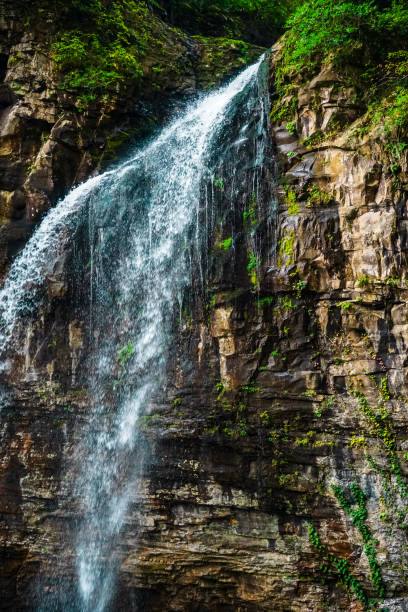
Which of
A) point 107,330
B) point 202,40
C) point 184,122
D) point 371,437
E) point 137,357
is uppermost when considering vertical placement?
point 202,40

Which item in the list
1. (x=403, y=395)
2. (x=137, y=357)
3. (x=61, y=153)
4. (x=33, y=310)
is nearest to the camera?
(x=403, y=395)

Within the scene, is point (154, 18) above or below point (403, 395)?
above

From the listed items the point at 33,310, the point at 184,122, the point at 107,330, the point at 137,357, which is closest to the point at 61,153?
the point at 184,122

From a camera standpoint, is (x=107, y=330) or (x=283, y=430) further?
(x=107, y=330)

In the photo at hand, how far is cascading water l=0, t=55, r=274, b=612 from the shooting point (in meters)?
7.26

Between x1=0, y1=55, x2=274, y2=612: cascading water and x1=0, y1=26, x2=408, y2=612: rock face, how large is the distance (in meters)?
0.29

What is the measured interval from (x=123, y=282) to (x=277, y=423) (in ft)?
12.7

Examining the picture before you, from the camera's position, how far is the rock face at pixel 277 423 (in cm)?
623

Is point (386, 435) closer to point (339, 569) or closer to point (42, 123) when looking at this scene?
point (339, 569)

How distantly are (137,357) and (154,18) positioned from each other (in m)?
9.75

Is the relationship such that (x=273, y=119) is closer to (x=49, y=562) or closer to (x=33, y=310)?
(x=33, y=310)

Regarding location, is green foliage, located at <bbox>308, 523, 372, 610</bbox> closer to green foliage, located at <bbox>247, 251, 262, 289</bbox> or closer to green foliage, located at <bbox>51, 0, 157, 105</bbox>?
green foliage, located at <bbox>247, 251, 262, 289</bbox>

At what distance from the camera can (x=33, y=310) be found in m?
8.57

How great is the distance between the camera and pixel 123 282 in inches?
328
